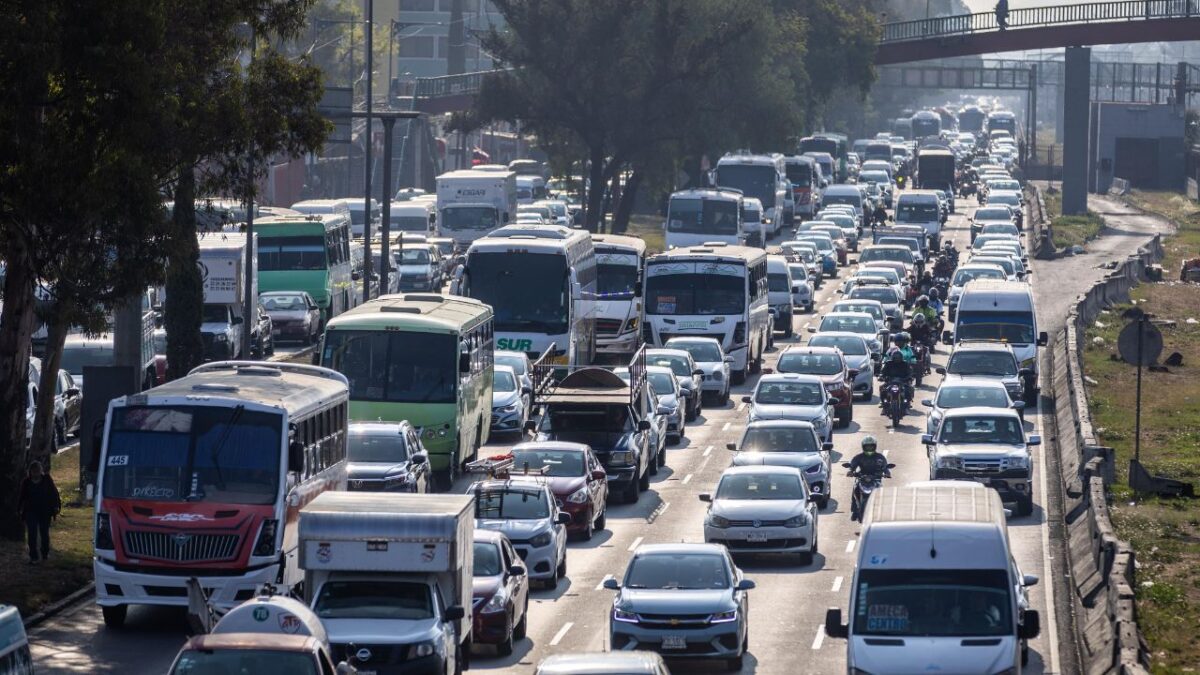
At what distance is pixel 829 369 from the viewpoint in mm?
47344

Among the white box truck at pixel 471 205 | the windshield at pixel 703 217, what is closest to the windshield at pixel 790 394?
the windshield at pixel 703 217

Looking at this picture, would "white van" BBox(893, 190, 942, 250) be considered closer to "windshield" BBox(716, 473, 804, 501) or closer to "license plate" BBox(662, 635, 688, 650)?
"windshield" BBox(716, 473, 804, 501)

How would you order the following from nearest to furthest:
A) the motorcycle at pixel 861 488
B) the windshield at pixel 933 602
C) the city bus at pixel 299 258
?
the windshield at pixel 933 602, the motorcycle at pixel 861 488, the city bus at pixel 299 258

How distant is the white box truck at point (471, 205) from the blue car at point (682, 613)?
57407 millimetres

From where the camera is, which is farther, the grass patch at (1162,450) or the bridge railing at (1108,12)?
the bridge railing at (1108,12)

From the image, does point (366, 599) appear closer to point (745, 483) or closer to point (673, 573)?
point (673, 573)

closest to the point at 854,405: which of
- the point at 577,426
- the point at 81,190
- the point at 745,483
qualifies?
the point at 577,426

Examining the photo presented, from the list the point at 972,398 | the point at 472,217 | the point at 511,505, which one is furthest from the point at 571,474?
the point at 472,217

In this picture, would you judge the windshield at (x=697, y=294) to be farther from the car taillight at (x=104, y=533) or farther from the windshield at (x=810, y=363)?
the car taillight at (x=104, y=533)

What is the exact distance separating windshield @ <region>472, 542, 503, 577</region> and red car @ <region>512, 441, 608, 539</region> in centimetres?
710

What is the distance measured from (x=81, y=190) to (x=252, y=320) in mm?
26898

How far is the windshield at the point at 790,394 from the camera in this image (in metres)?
42.3

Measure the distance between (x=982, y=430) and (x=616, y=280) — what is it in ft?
75.1

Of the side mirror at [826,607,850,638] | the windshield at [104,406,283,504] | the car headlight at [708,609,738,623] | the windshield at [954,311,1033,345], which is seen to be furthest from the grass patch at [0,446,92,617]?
the windshield at [954,311,1033,345]
